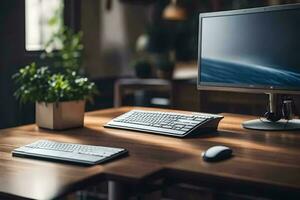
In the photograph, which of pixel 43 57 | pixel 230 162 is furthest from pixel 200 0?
pixel 230 162

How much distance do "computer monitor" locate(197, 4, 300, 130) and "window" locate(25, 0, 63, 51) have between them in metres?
2.12

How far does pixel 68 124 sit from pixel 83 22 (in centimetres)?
288

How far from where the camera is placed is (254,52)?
1916mm

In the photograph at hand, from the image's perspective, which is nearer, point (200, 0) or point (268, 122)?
point (268, 122)

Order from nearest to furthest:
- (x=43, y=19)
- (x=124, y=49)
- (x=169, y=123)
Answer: (x=169, y=123) < (x=43, y=19) < (x=124, y=49)

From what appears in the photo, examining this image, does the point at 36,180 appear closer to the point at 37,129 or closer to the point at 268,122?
the point at 37,129

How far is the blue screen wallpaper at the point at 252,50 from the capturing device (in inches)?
72.0

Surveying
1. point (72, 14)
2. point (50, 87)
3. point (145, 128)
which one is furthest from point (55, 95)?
point (72, 14)

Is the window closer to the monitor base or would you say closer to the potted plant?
the potted plant

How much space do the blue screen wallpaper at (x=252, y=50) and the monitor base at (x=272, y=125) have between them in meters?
0.14

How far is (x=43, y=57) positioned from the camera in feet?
10.3

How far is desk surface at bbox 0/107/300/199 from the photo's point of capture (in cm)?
115

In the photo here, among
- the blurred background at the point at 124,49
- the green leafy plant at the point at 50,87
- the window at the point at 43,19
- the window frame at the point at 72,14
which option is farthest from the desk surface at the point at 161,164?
the window at the point at 43,19

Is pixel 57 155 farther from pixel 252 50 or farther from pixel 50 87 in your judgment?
pixel 252 50
